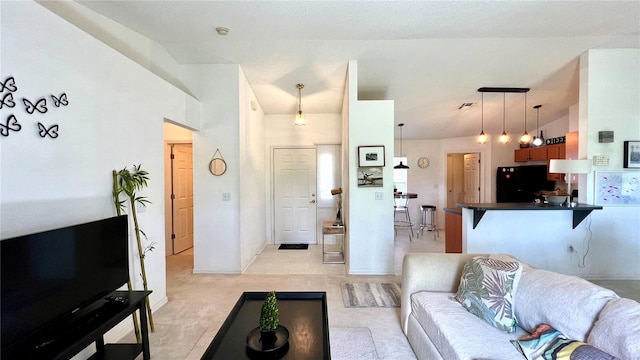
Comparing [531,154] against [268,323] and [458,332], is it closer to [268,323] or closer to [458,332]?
[458,332]

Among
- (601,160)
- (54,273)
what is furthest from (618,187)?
(54,273)

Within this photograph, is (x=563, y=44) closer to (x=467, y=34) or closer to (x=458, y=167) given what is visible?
(x=467, y=34)

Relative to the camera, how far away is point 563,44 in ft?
10.8

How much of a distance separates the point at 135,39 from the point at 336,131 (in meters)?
3.47

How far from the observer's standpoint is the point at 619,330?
3.87 feet

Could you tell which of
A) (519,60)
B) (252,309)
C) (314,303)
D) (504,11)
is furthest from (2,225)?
(519,60)

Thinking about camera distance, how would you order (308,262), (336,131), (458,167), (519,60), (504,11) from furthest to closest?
1. (458,167)
2. (336,131)
3. (308,262)
4. (519,60)
5. (504,11)

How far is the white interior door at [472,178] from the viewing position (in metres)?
6.66

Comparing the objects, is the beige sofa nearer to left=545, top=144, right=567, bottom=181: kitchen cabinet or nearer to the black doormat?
the black doormat

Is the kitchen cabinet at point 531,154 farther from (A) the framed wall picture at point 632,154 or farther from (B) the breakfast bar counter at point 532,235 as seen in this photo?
(B) the breakfast bar counter at point 532,235

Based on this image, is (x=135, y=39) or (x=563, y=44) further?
(x=563, y=44)

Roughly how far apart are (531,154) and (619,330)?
5844mm

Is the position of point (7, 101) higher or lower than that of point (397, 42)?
lower

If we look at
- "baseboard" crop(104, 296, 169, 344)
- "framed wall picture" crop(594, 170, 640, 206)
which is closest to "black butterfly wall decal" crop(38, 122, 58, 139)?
"baseboard" crop(104, 296, 169, 344)
